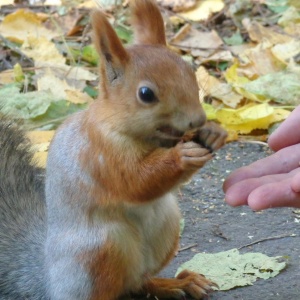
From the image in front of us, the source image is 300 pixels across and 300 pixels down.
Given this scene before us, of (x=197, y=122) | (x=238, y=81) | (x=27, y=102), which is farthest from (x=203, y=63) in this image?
(x=197, y=122)

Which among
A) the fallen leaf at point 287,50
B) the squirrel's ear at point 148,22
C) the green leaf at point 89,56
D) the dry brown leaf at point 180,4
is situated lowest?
the dry brown leaf at point 180,4

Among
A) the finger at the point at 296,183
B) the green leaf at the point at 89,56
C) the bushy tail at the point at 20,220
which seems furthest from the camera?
the green leaf at the point at 89,56

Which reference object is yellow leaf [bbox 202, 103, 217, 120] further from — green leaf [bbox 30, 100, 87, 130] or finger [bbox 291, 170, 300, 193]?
finger [bbox 291, 170, 300, 193]

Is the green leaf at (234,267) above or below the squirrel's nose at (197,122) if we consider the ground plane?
below

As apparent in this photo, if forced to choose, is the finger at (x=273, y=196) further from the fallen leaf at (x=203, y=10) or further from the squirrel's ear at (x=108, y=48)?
the fallen leaf at (x=203, y=10)

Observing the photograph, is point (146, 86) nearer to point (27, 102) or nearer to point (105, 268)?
point (105, 268)

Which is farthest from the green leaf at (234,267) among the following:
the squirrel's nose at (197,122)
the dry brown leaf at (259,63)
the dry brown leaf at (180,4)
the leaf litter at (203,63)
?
the dry brown leaf at (180,4)

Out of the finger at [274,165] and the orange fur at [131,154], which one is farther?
the finger at [274,165]
